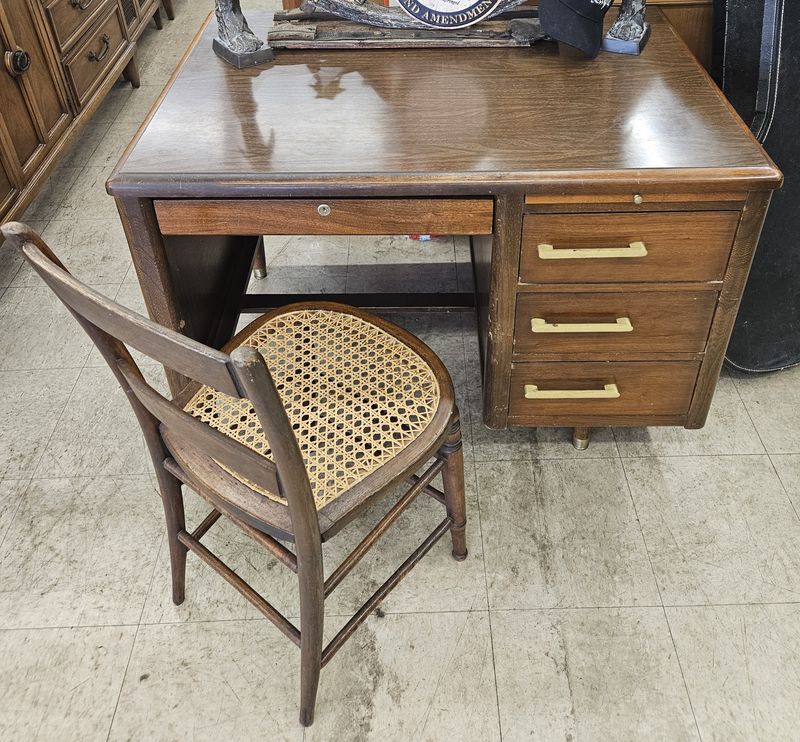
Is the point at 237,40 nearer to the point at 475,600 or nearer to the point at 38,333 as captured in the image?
the point at 38,333

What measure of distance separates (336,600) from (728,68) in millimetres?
1416

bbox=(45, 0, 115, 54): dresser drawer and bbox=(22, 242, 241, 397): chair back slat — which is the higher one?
bbox=(22, 242, 241, 397): chair back slat

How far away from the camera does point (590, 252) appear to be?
131 cm

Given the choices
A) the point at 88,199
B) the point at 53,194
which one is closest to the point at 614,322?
the point at 88,199

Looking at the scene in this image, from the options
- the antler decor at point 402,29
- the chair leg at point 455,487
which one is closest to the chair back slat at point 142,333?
the chair leg at point 455,487

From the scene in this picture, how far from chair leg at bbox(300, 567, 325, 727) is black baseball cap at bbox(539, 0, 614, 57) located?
43.9 inches

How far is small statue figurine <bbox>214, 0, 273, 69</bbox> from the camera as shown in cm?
151

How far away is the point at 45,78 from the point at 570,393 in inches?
85.6

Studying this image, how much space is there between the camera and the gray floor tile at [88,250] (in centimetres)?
235

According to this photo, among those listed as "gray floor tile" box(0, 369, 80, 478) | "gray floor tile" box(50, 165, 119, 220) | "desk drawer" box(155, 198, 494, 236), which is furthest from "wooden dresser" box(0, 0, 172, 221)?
"desk drawer" box(155, 198, 494, 236)

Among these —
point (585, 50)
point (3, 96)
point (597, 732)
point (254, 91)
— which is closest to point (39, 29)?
point (3, 96)

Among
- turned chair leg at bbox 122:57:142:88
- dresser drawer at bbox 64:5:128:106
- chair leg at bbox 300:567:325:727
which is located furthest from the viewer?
turned chair leg at bbox 122:57:142:88

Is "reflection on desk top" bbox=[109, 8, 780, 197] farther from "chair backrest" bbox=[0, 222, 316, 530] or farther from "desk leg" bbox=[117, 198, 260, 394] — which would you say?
"chair backrest" bbox=[0, 222, 316, 530]

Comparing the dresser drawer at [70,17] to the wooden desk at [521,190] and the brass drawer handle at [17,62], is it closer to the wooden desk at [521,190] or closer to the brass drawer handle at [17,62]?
the brass drawer handle at [17,62]
